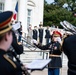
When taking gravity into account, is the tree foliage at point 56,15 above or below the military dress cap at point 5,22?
below

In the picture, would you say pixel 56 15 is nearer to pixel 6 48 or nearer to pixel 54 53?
pixel 54 53

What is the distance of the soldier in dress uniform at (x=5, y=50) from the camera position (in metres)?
3.39

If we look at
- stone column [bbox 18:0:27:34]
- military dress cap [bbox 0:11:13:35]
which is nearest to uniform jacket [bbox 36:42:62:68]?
military dress cap [bbox 0:11:13:35]

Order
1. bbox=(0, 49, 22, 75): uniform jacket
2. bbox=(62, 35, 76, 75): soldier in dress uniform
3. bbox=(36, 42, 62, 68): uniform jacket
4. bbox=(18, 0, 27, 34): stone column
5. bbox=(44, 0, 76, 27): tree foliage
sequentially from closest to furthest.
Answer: bbox=(0, 49, 22, 75): uniform jacket → bbox=(62, 35, 76, 75): soldier in dress uniform → bbox=(36, 42, 62, 68): uniform jacket → bbox=(18, 0, 27, 34): stone column → bbox=(44, 0, 76, 27): tree foliage

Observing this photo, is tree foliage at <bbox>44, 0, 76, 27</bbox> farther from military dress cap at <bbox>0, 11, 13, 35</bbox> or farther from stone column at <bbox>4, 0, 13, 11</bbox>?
military dress cap at <bbox>0, 11, 13, 35</bbox>

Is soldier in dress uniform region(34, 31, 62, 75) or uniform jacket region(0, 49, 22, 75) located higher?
uniform jacket region(0, 49, 22, 75)

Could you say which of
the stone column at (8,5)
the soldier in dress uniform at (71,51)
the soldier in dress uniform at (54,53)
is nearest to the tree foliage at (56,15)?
the stone column at (8,5)

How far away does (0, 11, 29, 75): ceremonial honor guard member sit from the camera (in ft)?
11.1

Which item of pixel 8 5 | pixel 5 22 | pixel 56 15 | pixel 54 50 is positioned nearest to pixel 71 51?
pixel 5 22

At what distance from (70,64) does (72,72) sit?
5.8 inches

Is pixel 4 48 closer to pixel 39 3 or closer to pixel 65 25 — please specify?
pixel 65 25

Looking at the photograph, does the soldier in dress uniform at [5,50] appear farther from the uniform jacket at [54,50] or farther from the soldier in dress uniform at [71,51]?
the uniform jacket at [54,50]

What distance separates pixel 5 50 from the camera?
3.49 meters

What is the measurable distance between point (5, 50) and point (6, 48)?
0.03m
